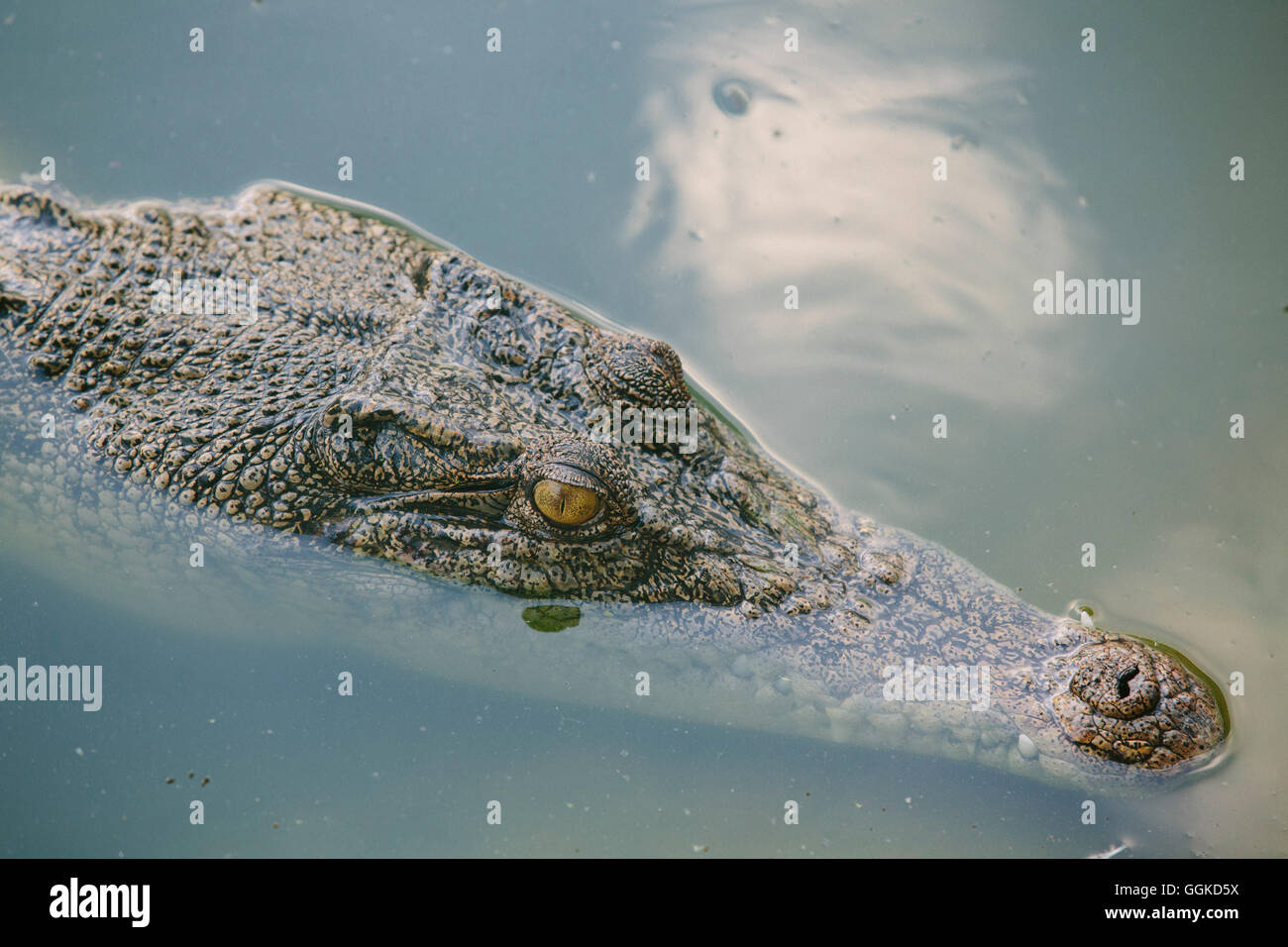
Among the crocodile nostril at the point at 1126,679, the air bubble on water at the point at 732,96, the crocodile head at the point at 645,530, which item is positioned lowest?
the crocodile nostril at the point at 1126,679

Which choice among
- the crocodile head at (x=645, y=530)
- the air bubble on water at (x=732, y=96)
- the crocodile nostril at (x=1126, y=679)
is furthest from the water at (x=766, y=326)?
the crocodile nostril at (x=1126, y=679)

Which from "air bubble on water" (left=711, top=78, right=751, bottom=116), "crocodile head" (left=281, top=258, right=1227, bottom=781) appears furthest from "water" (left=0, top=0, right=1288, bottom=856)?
"crocodile head" (left=281, top=258, right=1227, bottom=781)

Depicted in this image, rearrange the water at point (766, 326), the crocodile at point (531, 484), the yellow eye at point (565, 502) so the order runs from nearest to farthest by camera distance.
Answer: the yellow eye at point (565, 502) < the crocodile at point (531, 484) < the water at point (766, 326)

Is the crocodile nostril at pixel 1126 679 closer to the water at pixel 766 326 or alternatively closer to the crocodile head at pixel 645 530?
the crocodile head at pixel 645 530

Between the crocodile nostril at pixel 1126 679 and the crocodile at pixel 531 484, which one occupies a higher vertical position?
the crocodile at pixel 531 484

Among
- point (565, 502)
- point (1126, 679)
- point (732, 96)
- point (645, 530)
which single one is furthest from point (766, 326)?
point (1126, 679)

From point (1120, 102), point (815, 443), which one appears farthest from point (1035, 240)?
point (815, 443)

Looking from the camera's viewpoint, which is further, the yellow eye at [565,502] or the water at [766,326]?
the water at [766,326]

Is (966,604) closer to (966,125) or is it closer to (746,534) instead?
(746,534)
